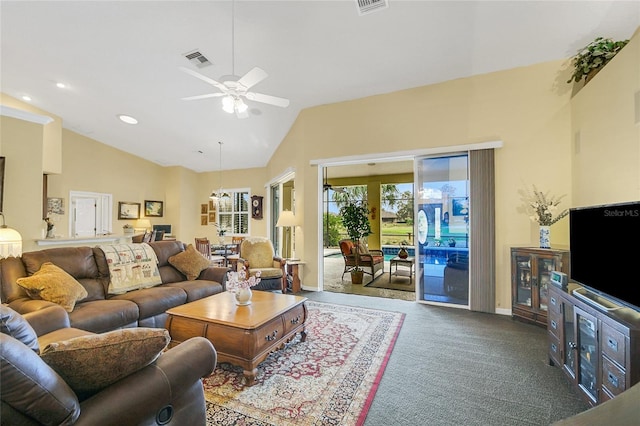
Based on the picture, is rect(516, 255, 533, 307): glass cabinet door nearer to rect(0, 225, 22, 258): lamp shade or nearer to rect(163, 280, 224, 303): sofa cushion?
rect(163, 280, 224, 303): sofa cushion

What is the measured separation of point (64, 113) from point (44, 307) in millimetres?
5863

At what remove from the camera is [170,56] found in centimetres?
398

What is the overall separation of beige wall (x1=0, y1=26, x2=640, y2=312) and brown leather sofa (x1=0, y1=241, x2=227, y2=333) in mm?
2305

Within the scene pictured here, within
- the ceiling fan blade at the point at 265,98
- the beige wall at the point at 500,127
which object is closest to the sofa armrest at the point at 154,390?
the ceiling fan blade at the point at 265,98

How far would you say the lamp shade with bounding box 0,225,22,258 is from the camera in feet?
12.8

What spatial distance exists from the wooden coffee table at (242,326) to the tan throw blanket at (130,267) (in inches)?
40.5

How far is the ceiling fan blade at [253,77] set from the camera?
2604mm

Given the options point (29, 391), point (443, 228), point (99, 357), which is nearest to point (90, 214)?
point (99, 357)

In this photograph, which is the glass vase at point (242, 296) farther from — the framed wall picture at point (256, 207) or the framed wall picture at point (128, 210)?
the framed wall picture at point (128, 210)

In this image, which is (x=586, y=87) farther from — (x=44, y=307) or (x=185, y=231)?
(x=185, y=231)

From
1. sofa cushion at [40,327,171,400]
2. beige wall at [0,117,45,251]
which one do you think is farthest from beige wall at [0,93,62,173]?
sofa cushion at [40,327,171,400]

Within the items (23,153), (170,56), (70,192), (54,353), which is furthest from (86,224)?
(54,353)

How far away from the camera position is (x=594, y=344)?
1.86 m

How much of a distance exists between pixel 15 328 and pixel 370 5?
11.8 ft
